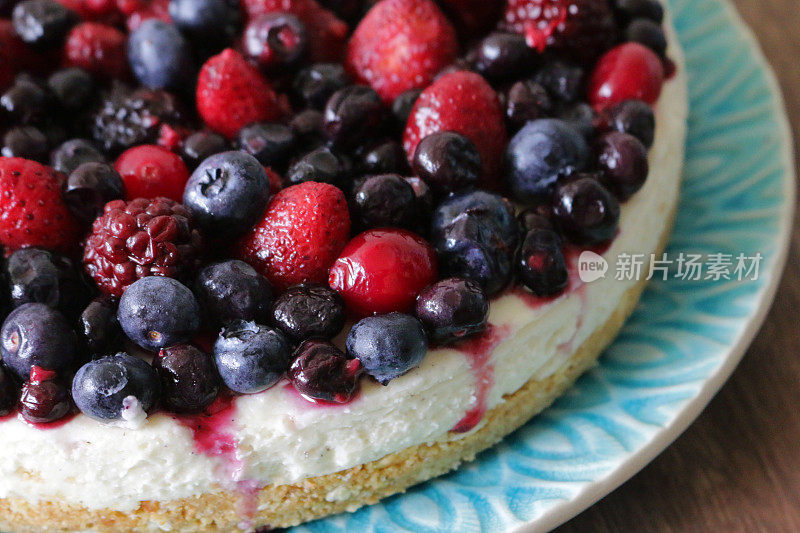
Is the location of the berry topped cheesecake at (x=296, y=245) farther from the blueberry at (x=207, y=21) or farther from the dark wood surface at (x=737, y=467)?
the dark wood surface at (x=737, y=467)

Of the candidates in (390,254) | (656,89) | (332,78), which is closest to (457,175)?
(390,254)

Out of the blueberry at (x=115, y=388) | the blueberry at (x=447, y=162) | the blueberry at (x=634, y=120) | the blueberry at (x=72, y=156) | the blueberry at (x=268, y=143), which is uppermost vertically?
the blueberry at (x=634, y=120)

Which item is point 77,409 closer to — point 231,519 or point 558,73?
point 231,519

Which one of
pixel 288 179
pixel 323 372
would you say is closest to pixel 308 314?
pixel 323 372

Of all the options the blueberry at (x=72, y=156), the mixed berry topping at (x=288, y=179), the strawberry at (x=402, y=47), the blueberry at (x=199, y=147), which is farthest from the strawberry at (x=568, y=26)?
the blueberry at (x=72, y=156)

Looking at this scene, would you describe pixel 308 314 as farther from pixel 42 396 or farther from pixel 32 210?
pixel 32 210

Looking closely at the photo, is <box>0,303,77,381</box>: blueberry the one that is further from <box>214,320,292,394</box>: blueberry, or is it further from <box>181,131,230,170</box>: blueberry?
<box>181,131,230,170</box>: blueberry

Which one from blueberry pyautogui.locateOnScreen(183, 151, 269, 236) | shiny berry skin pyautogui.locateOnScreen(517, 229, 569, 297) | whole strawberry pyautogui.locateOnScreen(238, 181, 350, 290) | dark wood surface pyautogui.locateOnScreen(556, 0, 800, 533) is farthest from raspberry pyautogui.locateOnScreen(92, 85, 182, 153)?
dark wood surface pyautogui.locateOnScreen(556, 0, 800, 533)
